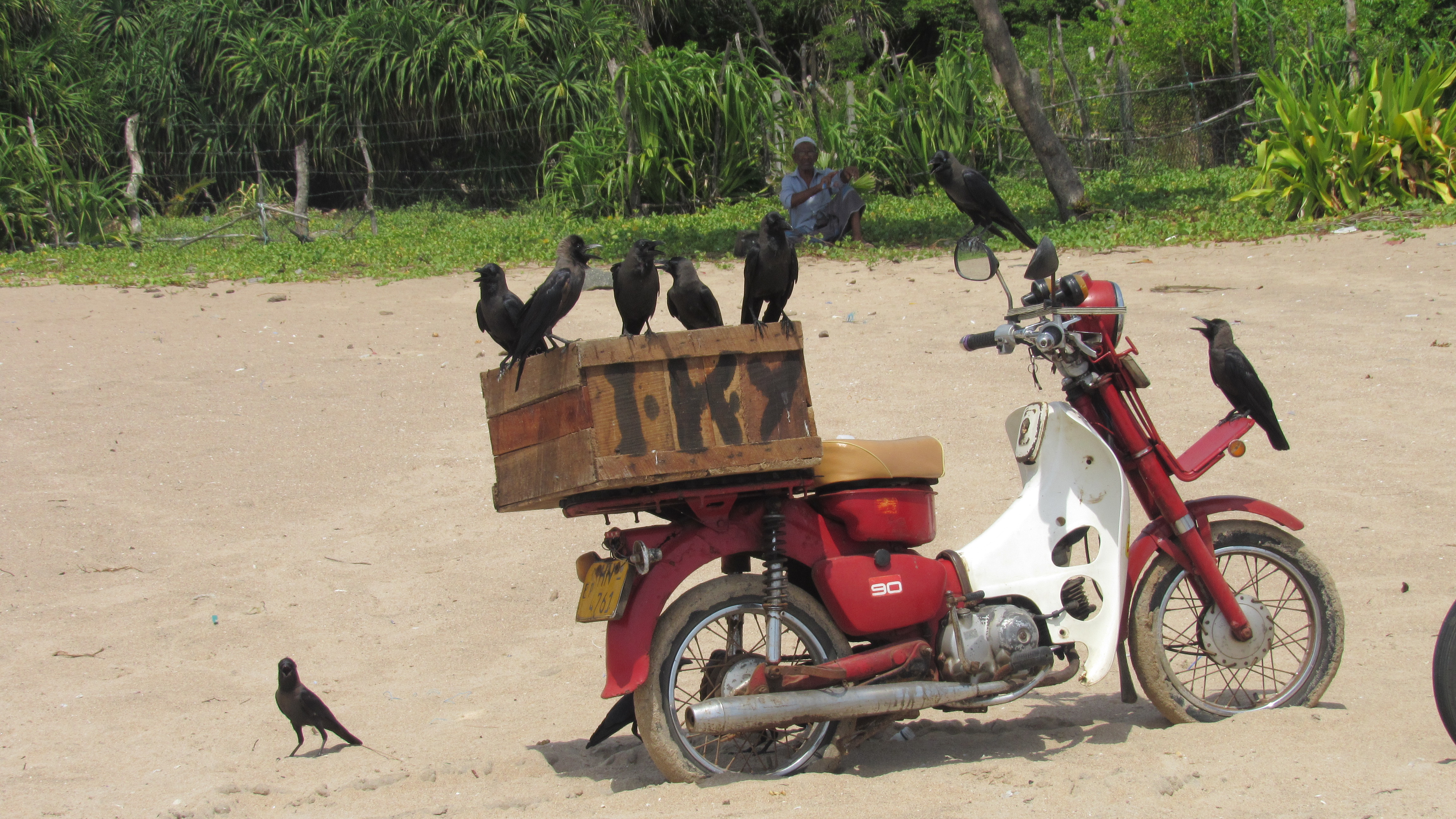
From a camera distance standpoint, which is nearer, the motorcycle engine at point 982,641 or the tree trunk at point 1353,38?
the motorcycle engine at point 982,641

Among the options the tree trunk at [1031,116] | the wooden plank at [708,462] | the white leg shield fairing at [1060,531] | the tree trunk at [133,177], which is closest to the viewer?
the wooden plank at [708,462]

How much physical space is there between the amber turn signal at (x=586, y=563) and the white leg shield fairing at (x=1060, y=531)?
3.33 ft

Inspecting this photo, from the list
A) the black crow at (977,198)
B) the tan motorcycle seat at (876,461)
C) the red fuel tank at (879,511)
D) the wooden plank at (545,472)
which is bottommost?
the red fuel tank at (879,511)

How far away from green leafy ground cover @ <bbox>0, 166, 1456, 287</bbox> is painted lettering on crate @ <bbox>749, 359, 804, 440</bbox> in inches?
255

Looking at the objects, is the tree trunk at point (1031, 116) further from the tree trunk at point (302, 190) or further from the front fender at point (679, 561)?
the front fender at point (679, 561)

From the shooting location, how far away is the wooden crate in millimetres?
2760

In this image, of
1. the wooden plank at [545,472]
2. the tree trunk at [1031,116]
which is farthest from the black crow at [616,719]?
the tree trunk at [1031,116]

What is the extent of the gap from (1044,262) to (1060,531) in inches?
29.3

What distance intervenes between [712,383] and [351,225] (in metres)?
10.3

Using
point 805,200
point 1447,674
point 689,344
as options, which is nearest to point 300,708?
point 689,344

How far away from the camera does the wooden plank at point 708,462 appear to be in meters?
2.75

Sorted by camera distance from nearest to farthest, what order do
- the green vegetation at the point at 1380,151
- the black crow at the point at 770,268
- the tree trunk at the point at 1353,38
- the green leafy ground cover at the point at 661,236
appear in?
1. the black crow at the point at 770,268
2. the green leafy ground cover at the point at 661,236
3. the green vegetation at the point at 1380,151
4. the tree trunk at the point at 1353,38

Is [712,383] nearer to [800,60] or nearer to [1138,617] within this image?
[1138,617]

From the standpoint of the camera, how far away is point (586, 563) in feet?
10.5
